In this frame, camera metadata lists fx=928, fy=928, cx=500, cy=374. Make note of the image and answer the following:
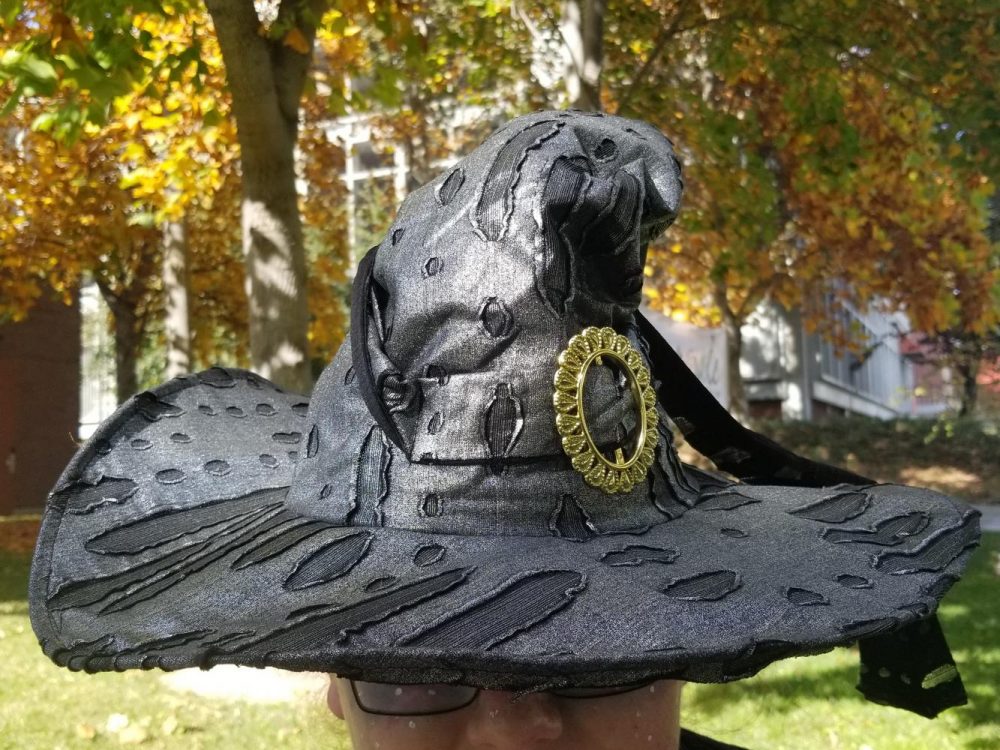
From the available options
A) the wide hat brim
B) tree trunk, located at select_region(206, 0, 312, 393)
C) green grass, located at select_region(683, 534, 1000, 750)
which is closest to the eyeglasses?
the wide hat brim

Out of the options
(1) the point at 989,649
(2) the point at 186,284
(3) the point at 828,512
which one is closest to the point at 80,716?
(3) the point at 828,512

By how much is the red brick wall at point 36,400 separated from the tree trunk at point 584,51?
11.9 m

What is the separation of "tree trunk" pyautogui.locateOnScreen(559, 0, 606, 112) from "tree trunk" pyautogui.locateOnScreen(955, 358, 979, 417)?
1561cm

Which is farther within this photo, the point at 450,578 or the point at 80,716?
the point at 80,716

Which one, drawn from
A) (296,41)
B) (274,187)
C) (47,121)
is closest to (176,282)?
(47,121)

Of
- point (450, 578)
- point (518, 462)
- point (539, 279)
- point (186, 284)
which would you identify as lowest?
point (450, 578)

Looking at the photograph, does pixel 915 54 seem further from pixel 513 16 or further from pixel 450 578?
pixel 450 578

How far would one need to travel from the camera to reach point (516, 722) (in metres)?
1.30

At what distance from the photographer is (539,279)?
1.30 metres

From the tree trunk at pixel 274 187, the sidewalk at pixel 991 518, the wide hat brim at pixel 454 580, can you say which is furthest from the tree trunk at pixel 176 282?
the wide hat brim at pixel 454 580

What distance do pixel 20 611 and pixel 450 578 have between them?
25.5 feet

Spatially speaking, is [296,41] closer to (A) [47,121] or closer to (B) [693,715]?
(A) [47,121]

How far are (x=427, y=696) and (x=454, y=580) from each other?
296 millimetres

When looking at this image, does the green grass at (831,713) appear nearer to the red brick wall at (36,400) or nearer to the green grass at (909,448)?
the green grass at (909,448)
